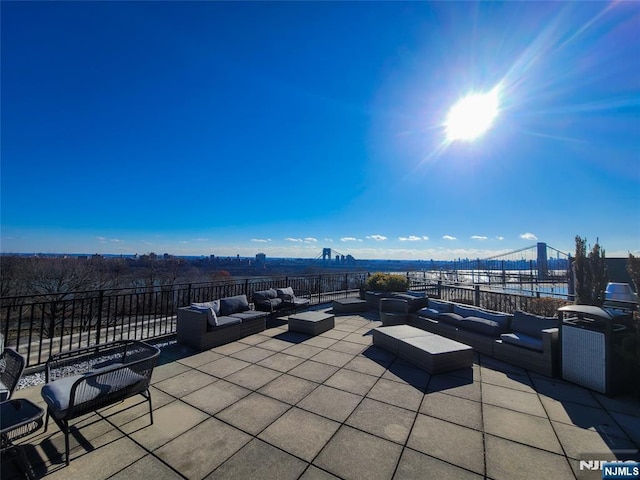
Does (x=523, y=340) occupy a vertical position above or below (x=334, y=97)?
below

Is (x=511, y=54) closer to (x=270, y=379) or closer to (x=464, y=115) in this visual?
(x=464, y=115)

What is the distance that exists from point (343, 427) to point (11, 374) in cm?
283

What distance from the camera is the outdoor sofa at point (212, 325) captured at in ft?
14.4

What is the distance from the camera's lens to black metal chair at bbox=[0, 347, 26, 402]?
Result: 2.04 metres

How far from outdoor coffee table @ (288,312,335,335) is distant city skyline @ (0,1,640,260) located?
198 inches

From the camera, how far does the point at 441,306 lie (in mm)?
5684

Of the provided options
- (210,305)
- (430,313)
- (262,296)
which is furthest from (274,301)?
(430,313)

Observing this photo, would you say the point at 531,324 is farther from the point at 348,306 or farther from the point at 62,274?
the point at 62,274

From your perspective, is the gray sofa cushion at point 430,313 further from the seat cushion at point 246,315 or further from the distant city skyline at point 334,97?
the seat cushion at point 246,315

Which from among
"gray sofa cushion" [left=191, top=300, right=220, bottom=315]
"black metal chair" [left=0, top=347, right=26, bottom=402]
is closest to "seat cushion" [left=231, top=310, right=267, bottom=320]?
"gray sofa cushion" [left=191, top=300, right=220, bottom=315]

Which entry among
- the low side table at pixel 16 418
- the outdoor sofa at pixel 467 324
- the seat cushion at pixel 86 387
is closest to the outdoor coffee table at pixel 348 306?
the outdoor sofa at pixel 467 324

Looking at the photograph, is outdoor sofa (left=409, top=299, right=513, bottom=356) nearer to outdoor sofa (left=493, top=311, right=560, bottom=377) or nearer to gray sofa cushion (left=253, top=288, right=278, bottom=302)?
outdoor sofa (left=493, top=311, right=560, bottom=377)

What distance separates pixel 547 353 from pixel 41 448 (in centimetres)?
539

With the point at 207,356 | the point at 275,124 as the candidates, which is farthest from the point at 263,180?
the point at 207,356
